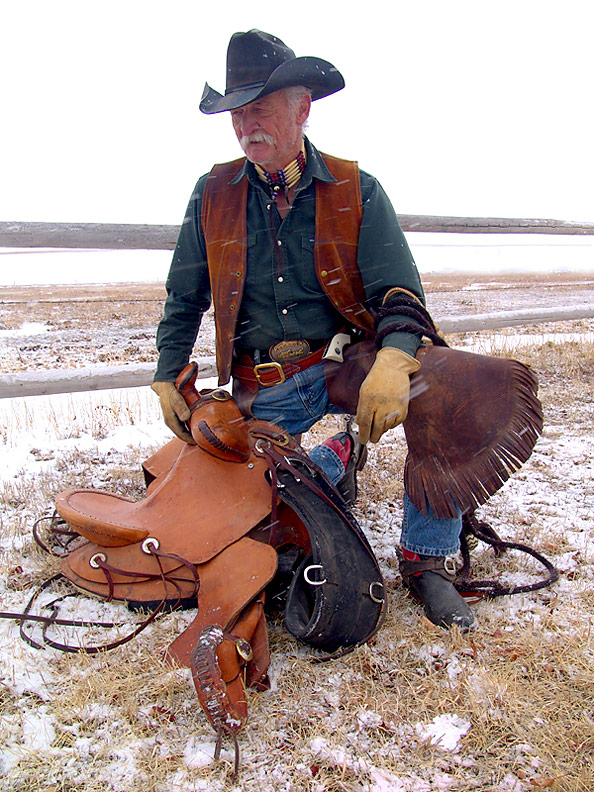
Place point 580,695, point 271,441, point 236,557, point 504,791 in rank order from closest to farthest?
point 504,791 < point 580,695 < point 236,557 < point 271,441

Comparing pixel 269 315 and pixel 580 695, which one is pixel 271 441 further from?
pixel 580 695

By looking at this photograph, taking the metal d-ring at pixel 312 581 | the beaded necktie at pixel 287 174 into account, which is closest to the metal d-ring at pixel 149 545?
the metal d-ring at pixel 312 581

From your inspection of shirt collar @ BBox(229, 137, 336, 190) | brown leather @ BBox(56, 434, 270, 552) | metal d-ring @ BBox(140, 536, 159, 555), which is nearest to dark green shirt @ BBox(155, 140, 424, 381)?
shirt collar @ BBox(229, 137, 336, 190)

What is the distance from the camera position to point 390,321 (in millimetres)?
2123

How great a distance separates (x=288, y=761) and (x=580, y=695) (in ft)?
2.69

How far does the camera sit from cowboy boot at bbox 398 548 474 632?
1.92 metres

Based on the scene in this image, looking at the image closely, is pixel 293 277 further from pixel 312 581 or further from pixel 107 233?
pixel 107 233

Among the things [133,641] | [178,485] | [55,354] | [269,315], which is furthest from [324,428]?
[55,354]

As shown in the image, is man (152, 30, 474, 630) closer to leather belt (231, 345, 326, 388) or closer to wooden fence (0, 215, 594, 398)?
leather belt (231, 345, 326, 388)

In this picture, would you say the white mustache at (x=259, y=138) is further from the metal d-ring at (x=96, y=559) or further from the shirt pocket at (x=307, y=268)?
the metal d-ring at (x=96, y=559)

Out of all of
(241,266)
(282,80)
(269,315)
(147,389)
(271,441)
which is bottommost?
(147,389)

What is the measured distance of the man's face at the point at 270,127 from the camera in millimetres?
2051

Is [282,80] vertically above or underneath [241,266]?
above

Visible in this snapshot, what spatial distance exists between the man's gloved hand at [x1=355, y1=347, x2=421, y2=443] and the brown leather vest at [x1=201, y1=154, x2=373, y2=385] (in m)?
0.42
